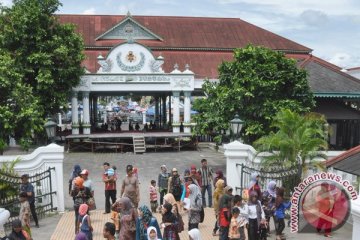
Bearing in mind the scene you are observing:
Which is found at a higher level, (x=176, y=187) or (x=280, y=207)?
(x=176, y=187)

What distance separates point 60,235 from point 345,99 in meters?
19.2

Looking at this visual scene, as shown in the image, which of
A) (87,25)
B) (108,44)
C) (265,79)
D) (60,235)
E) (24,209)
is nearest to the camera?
(24,209)

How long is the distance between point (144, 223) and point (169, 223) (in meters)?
0.46

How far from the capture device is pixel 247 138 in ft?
67.2

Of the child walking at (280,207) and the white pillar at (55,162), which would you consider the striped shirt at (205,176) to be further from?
the white pillar at (55,162)

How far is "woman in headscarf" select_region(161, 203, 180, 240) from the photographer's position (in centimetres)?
748

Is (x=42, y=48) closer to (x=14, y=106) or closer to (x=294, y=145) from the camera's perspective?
(x=14, y=106)

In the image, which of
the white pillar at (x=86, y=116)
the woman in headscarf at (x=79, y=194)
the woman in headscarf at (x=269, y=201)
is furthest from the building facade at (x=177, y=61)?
the woman in headscarf at (x=79, y=194)

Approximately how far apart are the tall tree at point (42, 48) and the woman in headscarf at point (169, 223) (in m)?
17.3

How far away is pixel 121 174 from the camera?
19469 millimetres

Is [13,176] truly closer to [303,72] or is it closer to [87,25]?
[303,72]

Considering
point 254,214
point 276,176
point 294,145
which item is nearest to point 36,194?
point 254,214

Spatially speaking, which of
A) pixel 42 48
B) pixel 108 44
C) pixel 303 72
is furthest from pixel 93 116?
pixel 303 72

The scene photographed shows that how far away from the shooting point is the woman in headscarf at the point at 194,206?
30.5 feet
